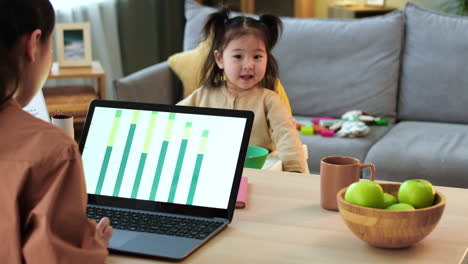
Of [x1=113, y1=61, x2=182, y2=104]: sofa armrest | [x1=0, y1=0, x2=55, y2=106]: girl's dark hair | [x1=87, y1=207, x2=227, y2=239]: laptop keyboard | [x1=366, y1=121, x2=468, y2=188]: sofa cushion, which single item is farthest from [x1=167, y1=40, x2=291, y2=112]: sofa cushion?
[x1=0, y1=0, x2=55, y2=106]: girl's dark hair

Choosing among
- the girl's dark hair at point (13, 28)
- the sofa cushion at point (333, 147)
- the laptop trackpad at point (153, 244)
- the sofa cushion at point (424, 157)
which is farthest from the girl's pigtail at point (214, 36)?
the girl's dark hair at point (13, 28)

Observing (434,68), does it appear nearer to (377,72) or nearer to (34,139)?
(377,72)

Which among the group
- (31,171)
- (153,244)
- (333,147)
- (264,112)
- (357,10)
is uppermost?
(31,171)

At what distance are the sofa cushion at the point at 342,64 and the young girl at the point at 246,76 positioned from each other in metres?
1.10

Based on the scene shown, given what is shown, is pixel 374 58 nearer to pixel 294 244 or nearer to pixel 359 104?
pixel 359 104

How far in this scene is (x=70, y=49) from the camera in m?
3.62

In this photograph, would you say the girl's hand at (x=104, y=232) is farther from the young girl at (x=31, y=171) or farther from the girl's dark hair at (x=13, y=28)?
the girl's dark hair at (x=13, y=28)

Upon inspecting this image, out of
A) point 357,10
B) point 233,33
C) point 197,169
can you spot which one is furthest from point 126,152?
point 357,10

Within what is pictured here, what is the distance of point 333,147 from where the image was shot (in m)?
2.88

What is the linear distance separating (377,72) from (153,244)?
2.33 meters

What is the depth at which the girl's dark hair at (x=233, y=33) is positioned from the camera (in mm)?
2162

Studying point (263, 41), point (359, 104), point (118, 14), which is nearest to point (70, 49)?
point (118, 14)

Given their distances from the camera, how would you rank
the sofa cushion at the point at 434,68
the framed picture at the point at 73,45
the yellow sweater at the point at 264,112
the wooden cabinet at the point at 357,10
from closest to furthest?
the yellow sweater at the point at 264,112
the sofa cushion at the point at 434,68
the framed picture at the point at 73,45
the wooden cabinet at the point at 357,10

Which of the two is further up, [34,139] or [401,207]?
[34,139]
